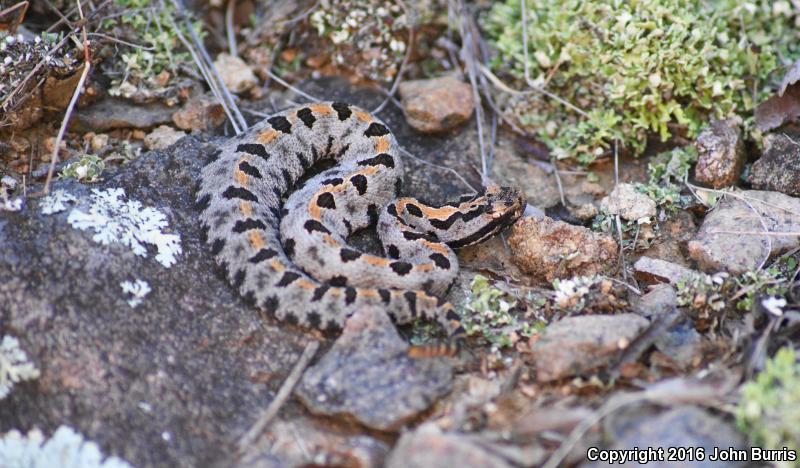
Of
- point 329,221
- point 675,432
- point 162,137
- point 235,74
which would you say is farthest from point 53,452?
point 235,74

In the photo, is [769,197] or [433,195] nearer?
[769,197]

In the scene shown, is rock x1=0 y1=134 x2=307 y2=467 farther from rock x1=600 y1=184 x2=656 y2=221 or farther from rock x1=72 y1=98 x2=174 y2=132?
rock x1=600 y1=184 x2=656 y2=221

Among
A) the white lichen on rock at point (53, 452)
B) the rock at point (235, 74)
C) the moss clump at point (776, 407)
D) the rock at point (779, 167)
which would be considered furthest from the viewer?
the rock at point (235, 74)

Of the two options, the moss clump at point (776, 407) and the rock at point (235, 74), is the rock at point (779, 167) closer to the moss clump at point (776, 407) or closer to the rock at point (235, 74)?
the moss clump at point (776, 407)

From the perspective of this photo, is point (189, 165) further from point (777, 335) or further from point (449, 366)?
point (777, 335)

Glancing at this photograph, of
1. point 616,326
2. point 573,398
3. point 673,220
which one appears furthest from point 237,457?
point 673,220

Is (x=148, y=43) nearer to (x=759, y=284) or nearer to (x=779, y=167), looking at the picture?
(x=759, y=284)

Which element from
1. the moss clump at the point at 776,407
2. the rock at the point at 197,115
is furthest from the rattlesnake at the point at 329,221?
the moss clump at the point at 776,407
